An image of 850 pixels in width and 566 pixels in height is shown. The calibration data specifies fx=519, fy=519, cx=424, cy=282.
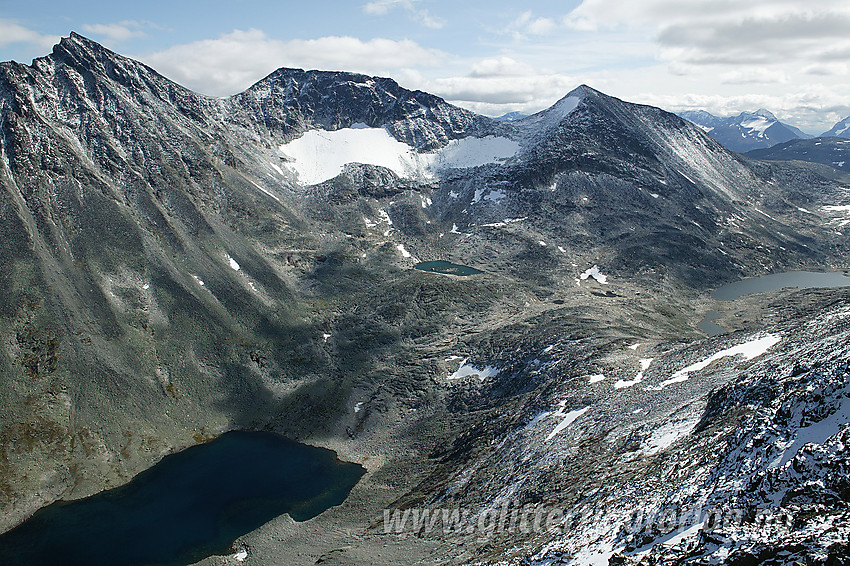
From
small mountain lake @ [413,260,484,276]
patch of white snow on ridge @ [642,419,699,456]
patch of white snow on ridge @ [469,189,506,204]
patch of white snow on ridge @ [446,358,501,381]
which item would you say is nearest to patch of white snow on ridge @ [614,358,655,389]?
patch of white snow on ridge @ [642,419,699,456]

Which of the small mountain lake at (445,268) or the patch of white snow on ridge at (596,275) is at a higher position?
the small mountain lake at (445,268)

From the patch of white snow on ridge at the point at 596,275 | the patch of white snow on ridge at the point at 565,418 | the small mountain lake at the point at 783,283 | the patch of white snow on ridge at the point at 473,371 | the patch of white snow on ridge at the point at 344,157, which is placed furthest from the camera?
the patch of white snow on ridge at the point at 344,157

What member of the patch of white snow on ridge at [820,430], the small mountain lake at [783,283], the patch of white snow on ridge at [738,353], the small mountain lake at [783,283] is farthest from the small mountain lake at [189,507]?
the small mountain lake at [783,283]

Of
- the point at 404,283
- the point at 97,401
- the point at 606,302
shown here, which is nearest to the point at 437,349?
the point at 404,283

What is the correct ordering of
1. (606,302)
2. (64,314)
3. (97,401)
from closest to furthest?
1. (97,401)
2. (64,314)
3. (606,302)

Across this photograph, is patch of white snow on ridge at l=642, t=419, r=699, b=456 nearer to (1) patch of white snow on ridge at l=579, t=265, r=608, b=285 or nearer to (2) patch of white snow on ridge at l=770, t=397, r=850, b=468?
(2) patch of white snow on ridge at l=770, t=397, r=850, b=468

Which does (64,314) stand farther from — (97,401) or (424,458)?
(424,458)

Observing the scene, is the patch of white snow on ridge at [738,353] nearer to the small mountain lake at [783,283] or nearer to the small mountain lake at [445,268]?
the small mountain lake at [783,283]
